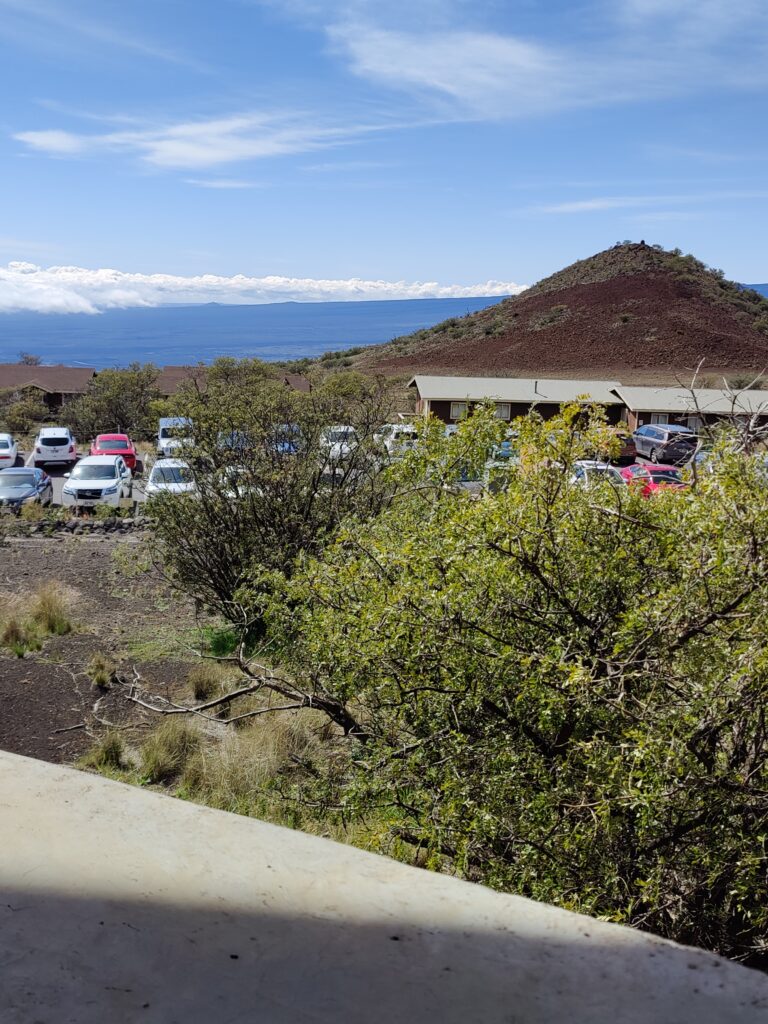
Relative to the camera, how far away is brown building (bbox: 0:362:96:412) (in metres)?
55.7

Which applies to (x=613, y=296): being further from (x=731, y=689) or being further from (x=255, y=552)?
(x=731, y=689)

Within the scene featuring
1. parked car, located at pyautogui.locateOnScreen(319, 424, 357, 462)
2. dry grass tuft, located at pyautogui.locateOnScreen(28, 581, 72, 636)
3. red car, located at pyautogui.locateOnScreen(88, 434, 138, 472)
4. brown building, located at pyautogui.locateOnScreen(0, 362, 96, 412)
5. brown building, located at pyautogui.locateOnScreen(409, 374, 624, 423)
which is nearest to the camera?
parked car, located at pyautogui.locateOnScreen(319, 424, 357, 462)

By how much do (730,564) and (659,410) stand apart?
40.9 meters

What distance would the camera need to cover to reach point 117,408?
151 ft

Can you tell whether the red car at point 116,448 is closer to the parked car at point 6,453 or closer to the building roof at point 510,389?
the parked car at point 6,453

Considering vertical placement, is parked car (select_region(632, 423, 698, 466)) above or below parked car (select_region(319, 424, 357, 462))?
below

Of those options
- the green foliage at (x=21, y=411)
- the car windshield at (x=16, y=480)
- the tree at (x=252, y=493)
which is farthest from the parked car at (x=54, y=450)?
the tree at (x=252, y=493)

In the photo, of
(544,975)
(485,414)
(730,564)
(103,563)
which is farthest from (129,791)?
(103,563)

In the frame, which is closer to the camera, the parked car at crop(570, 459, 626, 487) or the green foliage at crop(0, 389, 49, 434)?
the parked car at crop(570, 459, 626, 487)

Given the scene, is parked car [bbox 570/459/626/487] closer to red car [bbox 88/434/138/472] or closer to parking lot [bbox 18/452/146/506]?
parking lot [bbox 18/452/146/506]

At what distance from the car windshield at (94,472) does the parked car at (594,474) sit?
69.5 feet

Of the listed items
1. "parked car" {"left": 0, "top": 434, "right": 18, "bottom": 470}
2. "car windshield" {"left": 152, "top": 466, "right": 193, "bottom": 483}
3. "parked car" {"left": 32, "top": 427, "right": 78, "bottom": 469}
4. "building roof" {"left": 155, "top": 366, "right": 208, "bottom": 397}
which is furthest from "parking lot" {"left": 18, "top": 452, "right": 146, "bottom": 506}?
"building roof" {"left": 155, "top": 366, "right": 208, "bottom": 397}

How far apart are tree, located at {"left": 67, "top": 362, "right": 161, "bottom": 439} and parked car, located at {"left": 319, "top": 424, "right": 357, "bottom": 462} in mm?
31014

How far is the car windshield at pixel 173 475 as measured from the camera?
12879mm
